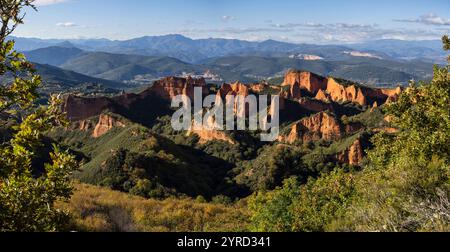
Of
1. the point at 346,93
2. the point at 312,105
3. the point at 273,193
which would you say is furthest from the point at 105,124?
the point at 346,93

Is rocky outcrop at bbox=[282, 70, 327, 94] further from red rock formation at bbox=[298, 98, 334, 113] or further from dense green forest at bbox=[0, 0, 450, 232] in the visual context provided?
dense green forest at bbox=[0, 0, 450, 232]

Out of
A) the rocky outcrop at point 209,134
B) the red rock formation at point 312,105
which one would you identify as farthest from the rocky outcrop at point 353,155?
the red rock formation at point 312,105

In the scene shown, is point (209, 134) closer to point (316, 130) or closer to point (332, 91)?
point (316, 130)

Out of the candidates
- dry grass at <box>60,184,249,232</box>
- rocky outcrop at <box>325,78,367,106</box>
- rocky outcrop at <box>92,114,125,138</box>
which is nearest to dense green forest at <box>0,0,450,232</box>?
dry grass at <box>60,184,249,232</box>

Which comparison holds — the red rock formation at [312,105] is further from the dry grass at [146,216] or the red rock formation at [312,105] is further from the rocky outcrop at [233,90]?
the dry grass at [146,216]

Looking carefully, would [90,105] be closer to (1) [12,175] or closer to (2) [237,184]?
(2) [237,184]
